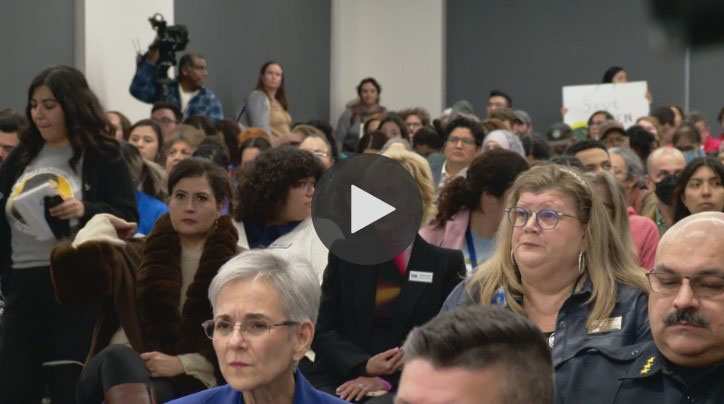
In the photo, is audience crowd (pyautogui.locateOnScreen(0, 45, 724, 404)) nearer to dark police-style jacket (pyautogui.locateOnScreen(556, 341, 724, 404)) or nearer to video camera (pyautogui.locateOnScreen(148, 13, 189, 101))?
dark police-style jacket (pyautogui.locateOnScreen(556, 341, 724, 404))

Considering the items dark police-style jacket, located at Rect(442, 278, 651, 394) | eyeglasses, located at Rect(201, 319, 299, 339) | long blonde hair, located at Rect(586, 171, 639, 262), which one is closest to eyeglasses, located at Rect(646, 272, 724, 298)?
dark police-style jacket, located at Rect(442, 278, 651, 394)

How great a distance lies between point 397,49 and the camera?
1633cm

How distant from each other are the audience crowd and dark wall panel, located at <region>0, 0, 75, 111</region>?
10.7 feet

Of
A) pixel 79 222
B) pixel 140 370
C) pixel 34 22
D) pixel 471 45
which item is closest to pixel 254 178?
pixel 79 222

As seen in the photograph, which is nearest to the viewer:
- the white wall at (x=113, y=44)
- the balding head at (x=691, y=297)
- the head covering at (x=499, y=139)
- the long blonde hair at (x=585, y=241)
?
the balding head at (x=691, y=297)

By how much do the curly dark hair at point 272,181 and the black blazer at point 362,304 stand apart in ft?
2.51

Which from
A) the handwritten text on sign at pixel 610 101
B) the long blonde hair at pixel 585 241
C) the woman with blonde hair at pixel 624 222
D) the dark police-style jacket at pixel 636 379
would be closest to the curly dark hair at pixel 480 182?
the woman with blonde hair at pixel 624 222

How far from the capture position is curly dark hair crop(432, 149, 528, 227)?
5074 millimetres

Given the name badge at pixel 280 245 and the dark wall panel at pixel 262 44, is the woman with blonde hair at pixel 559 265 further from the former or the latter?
the dark wall panel at pixel 262 44

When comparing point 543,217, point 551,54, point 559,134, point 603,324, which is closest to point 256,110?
point 559,134

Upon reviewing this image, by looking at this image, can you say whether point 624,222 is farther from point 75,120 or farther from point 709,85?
point 709,85

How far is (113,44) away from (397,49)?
6606 millimetres

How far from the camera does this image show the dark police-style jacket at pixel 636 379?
282 cm

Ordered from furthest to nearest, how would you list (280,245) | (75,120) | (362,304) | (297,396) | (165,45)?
(165,45), (280,245), (75,120), (362,304), (297,396)
